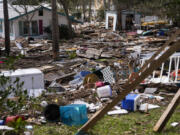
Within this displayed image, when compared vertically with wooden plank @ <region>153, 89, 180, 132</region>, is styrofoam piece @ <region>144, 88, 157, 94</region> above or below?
below

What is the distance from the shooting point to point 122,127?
6.19 meters

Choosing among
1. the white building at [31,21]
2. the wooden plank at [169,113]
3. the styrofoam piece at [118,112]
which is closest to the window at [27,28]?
the white building at [31,21]

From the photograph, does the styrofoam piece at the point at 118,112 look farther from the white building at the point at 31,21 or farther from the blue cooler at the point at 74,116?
the white building at the point at 31,21

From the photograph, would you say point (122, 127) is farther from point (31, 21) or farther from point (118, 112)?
point (31, 21)

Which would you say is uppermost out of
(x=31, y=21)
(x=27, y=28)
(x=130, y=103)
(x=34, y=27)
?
(x=31, y=21)

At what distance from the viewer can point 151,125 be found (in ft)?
20.7

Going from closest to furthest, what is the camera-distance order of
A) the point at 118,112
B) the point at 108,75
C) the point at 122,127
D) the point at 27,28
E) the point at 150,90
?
1. the point at 122,127
2. the point at 118,112
3. the point at 150,90
4. the point at 108,75
5. the point at 27,28

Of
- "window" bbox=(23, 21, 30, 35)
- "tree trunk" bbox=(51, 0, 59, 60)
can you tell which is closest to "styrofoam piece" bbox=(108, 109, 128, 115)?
"tree trunk" bbox=(51, 0, 59, 60)

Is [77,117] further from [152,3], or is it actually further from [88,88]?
[152,3]

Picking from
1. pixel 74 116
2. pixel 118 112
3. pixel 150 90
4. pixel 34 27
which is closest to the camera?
pixel 74 116

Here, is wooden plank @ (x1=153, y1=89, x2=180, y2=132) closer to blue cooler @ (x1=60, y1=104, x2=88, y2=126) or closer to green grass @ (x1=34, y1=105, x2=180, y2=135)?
green grass @ (x1=34, y1=105, x2=180, y2=135)

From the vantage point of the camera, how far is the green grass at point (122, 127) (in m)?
5.83

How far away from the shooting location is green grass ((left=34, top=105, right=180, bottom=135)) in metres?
5.83

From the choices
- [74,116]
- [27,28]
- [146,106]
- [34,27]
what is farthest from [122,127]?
[34,27]
